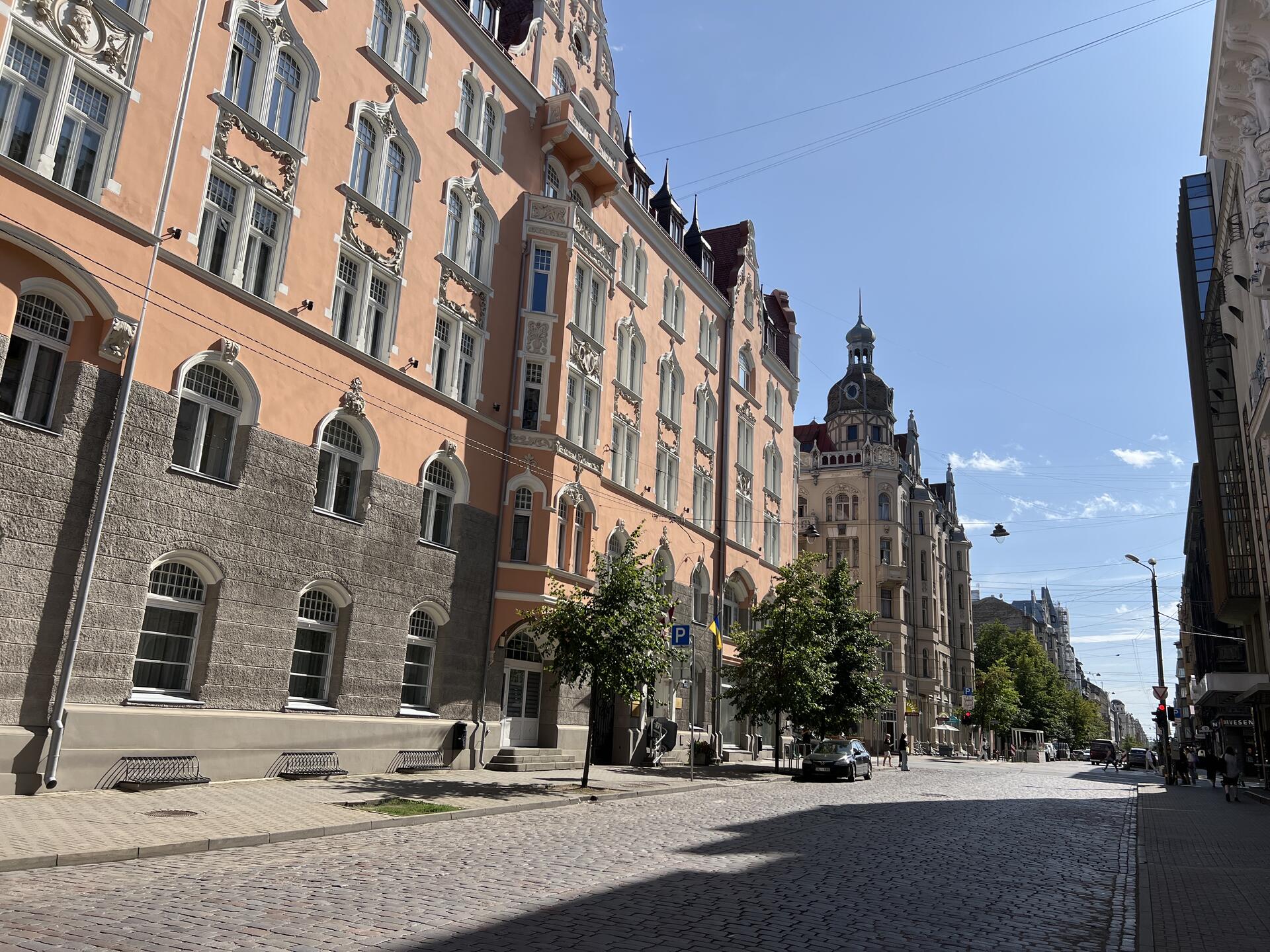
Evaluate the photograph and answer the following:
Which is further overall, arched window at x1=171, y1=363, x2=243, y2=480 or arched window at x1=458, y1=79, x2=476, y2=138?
arched window at x1=458, y1=79, x2=476, y2=138

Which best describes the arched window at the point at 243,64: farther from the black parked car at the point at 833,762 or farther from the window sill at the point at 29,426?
the black parked car at the point at 833,762

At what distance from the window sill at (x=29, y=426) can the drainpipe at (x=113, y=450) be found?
36.7 inches

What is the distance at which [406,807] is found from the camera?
1490 centimetres

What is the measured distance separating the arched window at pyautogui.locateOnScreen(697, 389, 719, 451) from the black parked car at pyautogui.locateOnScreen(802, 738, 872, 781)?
45.8 feet

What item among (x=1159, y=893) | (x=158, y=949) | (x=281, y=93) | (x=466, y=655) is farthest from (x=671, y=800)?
(x=281, y=93)

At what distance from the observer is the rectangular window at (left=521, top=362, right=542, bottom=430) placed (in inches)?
1057

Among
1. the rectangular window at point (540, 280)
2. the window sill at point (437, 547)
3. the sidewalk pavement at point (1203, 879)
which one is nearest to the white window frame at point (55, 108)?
the window sill at point (437, 547)

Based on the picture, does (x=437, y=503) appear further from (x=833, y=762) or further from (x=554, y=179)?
(x=833, y=762)

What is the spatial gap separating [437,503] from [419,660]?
4.02 meters

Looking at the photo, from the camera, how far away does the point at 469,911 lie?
777 cm

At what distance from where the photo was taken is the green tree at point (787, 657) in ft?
106

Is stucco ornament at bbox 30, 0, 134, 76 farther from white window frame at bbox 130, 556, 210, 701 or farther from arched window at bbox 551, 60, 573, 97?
arched window at bbox 551, 60, 573, 97

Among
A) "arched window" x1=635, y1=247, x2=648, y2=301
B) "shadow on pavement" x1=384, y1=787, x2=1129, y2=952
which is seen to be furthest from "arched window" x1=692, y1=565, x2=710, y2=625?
"shadow on pavement" x1=384, y1=787, x2=1129, y2=952

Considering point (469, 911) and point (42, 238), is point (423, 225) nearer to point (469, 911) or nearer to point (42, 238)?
point (42, 238)
